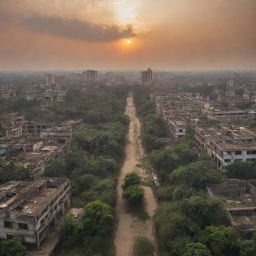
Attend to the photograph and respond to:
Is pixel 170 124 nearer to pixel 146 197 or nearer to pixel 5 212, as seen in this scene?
pixel 146 197

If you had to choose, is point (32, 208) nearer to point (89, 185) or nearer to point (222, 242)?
point (89, 185)

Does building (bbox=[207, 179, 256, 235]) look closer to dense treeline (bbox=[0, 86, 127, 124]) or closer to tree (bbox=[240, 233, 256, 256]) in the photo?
tree (bbox=[240, 233, 256, 256])

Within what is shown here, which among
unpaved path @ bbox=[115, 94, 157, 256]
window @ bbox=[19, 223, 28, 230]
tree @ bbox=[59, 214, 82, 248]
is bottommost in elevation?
unpaved path @ bbox=[115, 94, 157, 256]

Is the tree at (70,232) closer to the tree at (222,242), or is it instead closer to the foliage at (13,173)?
the tree at (222,242)

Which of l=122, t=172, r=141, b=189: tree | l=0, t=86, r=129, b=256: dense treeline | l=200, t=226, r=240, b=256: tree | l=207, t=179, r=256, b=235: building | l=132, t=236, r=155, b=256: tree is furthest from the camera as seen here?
l=122, t=172, r=141, b=189: tree

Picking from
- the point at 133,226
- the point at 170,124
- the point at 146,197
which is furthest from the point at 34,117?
the point at 133,226

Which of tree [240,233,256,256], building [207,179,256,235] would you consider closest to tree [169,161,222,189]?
building [207,179,256,235]
